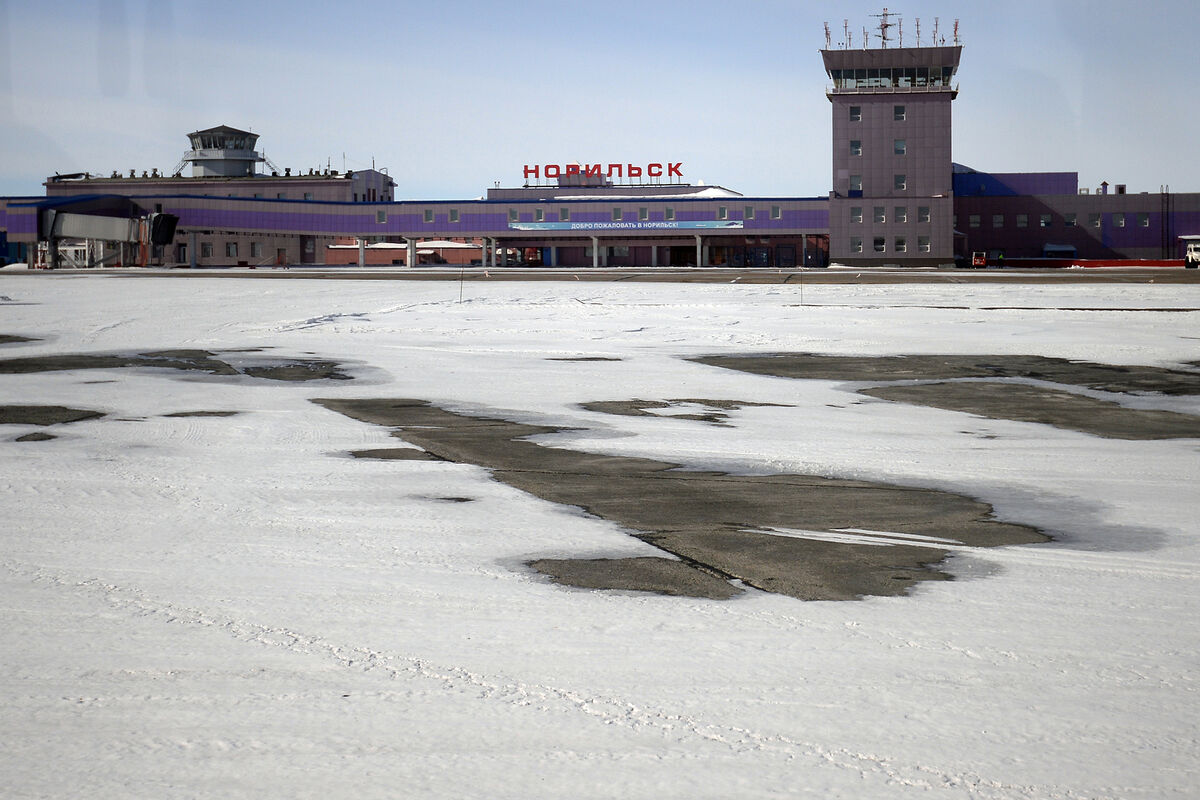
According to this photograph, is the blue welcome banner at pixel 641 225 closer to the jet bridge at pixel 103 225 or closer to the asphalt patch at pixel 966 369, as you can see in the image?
the jet bridge at pixel 103 225

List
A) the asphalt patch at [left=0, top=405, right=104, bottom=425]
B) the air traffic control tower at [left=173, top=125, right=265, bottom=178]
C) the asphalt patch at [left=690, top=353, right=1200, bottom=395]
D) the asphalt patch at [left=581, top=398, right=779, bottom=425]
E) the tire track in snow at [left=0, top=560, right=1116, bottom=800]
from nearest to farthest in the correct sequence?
the tire track in snow at [left=0, top=560, right=1116, bottom=800] < the asphalt patch at [left=0, top=405, right=104, bottom=425] < the asphalt patch at [left=581, top=398, right=779, bottom=425] < the asphalt patch at [left=690, top=353, right=1200, bottom=395] < the air traffic control tower at [left=173, top=125, right=265, bottom=178]

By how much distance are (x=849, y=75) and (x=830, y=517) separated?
12014 cm

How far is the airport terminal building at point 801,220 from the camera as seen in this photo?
120938mm

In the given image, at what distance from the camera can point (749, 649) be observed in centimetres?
602

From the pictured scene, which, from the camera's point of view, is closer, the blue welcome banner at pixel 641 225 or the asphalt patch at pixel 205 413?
the asphalt patch at pixel 205 413

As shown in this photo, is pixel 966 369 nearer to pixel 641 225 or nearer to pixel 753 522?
pixel 753 522

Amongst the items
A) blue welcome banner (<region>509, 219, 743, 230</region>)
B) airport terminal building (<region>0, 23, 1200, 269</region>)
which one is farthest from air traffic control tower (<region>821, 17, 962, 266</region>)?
blue welcome banner (<region>509, 219, 743, 230</region>)

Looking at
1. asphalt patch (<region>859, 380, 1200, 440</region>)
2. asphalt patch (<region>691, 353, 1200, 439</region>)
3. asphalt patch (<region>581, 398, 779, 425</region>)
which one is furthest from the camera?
asphalt patch (<region>581, 398, 779, 425</region>)

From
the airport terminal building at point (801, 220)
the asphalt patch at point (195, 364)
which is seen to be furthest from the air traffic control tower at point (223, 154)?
the asphalt patch at point (195, 364)

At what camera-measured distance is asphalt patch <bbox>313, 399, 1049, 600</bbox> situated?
7520mm

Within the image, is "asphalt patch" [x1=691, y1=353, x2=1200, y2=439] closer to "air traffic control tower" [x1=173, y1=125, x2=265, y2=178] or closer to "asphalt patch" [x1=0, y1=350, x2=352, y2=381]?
"asphalt patch" [x1=0, y1=350, x2=352, y2=381]

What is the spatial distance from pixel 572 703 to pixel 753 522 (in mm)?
4173

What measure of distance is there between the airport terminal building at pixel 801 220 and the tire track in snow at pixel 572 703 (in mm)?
119534

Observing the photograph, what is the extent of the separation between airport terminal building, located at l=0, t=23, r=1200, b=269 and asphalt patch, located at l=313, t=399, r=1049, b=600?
113978 mm
